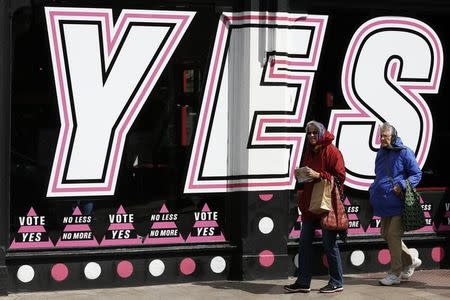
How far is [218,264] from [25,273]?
2.10 metres

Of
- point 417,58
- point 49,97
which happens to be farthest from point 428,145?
point 49,97

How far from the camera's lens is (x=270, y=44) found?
8.58m

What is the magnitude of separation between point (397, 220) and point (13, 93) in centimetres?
431

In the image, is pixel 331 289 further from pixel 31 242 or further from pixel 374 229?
pixel 31 242

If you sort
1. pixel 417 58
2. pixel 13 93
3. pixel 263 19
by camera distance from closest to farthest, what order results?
pixel 13 93 < pixel 263 19 < pixel 417 58

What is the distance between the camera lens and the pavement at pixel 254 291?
7.89 meters

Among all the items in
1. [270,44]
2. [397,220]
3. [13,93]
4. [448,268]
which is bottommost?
[448,268]

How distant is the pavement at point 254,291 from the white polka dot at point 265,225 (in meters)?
0.57

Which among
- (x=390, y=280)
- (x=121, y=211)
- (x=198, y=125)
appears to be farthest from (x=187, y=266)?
(x=390, y=280)

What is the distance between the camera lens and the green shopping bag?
26.8ft

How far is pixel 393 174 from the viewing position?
8.27 m

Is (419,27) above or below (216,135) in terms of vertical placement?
above

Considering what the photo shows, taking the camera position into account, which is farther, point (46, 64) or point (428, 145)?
point (428, 145)

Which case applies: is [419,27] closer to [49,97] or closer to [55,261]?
[49,97]
